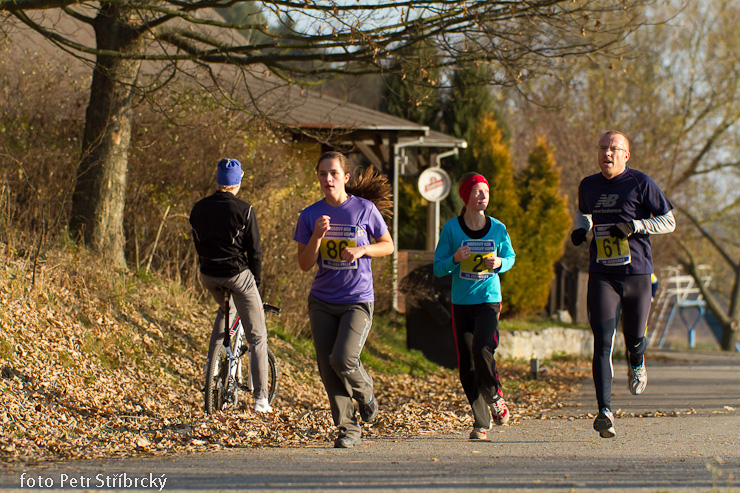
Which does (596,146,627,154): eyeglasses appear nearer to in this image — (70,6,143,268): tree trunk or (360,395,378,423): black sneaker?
(360,395,378,423): black sneaker

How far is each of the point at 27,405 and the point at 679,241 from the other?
2638 centimetres

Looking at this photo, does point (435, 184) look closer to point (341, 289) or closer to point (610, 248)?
point (610, 248)

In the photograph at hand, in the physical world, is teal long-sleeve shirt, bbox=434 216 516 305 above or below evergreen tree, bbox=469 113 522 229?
below

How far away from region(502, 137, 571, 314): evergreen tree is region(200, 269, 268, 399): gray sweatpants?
11605mm

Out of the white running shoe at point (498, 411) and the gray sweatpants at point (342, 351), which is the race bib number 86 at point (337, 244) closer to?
the gray sweatpants at point (342, 351)

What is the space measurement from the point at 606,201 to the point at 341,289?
2123mm

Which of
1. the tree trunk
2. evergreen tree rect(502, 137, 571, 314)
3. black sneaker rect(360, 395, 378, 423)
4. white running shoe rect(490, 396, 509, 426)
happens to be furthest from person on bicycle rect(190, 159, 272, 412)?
evergreen tree rect(502, 137, 571, 314)

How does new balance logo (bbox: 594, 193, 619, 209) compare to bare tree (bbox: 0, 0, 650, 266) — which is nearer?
new balance logo (bbox: 594, 193, 619, 209)

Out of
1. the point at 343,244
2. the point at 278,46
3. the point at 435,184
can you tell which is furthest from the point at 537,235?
the point at 343,244

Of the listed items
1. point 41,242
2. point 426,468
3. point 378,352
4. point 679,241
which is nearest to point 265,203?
point 378,352

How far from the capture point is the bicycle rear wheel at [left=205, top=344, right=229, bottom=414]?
6.96 metres

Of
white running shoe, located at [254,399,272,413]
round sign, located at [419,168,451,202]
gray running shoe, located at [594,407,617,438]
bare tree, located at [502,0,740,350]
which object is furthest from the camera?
bare tree, located at [502,0,740,350]

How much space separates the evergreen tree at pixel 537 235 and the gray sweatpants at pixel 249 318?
11.6 metres

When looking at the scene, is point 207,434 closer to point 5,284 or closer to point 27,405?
point 27,405
